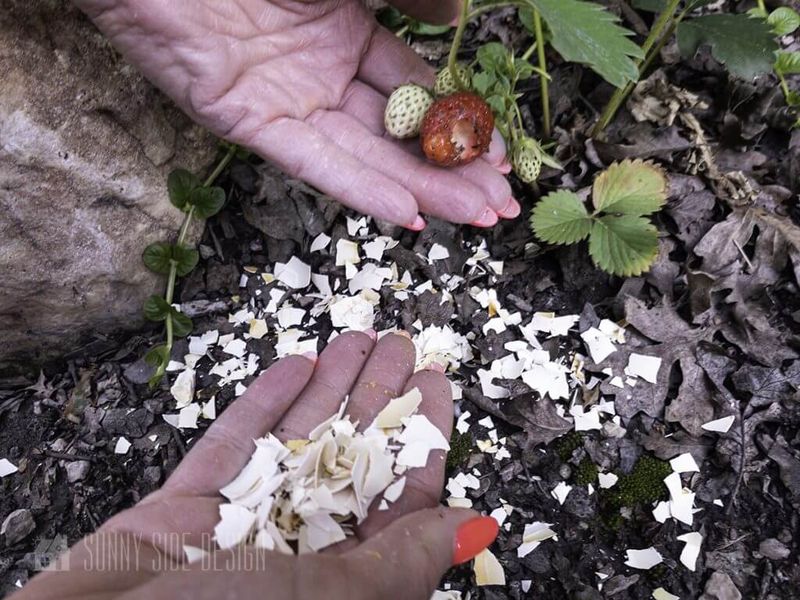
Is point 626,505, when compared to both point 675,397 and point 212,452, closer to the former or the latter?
point 675,397

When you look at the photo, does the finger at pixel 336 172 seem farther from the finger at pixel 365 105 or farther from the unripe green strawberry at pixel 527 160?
the unripe green strawberry at pixel 527 160

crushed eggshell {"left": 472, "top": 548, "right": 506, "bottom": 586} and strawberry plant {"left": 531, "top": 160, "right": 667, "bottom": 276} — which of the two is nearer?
crushed eggshell {"left": 472, "top": 548, "right": 506, "bottom": 586}

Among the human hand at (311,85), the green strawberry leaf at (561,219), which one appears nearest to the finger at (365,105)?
the human hand at (311,85)

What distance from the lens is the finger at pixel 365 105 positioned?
1.68 m

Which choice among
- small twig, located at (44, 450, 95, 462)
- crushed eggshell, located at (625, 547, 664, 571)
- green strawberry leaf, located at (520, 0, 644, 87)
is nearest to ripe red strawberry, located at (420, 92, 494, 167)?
green strawberry leaf, located at (520, 0, 644, 87)

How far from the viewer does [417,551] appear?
98 cm

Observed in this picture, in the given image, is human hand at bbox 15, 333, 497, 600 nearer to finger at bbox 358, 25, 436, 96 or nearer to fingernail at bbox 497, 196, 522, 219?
fingernail at bbox 497, 196, 522, 219

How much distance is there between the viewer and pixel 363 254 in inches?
72.8

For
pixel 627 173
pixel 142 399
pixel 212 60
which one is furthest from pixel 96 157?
pixel 627 173

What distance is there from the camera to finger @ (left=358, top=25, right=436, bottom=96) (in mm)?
1717

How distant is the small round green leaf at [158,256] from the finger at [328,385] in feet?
1.83

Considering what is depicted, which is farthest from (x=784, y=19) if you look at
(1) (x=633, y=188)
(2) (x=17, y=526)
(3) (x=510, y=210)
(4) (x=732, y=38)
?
(2) (x=17, y=526)

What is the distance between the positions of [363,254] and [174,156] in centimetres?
56

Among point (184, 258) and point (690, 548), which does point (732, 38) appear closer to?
point (690, 548)
